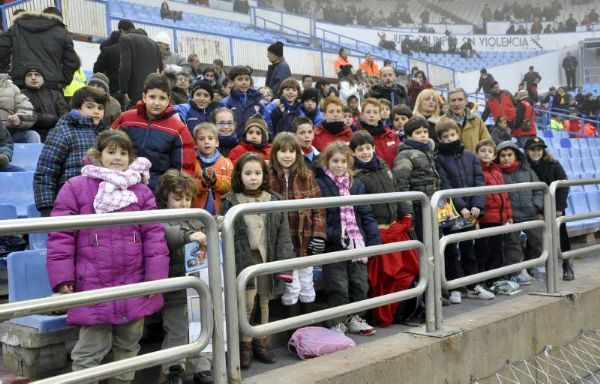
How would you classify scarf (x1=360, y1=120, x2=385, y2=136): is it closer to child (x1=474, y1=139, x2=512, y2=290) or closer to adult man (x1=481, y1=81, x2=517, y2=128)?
child (x1=474, y1=139, x2=512, y2=290)

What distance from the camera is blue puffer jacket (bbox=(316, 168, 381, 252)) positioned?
4761 mm

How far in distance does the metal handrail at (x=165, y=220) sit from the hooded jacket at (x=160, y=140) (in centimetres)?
162

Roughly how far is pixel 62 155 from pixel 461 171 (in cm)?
329

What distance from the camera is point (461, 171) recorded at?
19.7 ft

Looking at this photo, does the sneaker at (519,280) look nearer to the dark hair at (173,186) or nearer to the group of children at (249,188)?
the group of children at (249,188)

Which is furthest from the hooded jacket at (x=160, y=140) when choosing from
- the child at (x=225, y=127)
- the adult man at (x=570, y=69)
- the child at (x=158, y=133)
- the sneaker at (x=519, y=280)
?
the adult man at (x=570, y=69)

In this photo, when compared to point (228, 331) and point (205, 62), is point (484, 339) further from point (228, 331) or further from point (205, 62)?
point (205, 62)

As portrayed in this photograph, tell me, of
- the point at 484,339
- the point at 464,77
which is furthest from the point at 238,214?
the point at 464,77

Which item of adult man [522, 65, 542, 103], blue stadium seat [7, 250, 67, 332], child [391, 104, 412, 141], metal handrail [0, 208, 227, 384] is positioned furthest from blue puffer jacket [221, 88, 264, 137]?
adult man [522, 65, 542, 103]

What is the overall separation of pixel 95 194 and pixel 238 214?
2.51 ft

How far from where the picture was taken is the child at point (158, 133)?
463 centimetres

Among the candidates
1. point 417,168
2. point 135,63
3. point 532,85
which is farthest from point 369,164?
point 532,85

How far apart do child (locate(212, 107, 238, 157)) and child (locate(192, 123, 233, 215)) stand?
A: 53 cm

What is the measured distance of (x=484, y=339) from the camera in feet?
15.1
